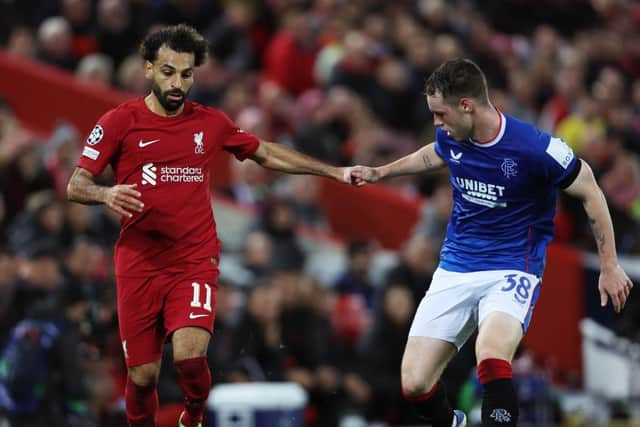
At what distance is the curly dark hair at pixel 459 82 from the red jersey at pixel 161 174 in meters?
1.38

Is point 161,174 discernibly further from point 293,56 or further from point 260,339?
point 293,56

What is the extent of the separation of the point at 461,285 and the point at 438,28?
35.7 feet

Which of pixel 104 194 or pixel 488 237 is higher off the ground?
pixel 104 194

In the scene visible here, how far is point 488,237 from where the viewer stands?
9.07 m

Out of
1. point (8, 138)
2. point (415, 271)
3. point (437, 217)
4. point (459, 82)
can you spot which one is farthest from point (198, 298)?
point (437, 217)

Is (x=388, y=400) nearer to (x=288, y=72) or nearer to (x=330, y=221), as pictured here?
(x=330, y=221)

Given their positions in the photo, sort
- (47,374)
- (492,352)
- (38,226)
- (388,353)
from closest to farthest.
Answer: (492,352) < (47,374) < (38,226) < (388,353)

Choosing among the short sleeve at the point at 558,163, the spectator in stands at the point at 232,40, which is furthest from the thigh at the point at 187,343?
the spectator in stands at the point at 232,40

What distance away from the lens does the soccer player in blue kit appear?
28.3ft

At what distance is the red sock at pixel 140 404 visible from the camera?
9039 mm

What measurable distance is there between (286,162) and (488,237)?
4.48ft

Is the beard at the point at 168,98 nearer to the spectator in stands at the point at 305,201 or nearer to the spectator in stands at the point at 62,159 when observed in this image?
the spectator in stands at the point at 62,159

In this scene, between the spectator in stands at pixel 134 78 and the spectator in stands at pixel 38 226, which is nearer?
the spectator in stands at pixel 38 226

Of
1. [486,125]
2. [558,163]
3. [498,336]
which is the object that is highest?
[486,125]
